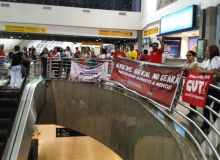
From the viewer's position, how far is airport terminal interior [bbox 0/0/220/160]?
12.4ft

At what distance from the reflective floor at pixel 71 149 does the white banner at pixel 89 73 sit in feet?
23.0

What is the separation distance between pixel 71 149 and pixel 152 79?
11693 millimetres

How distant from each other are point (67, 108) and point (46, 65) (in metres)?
1.97

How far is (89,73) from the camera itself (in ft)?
28.3

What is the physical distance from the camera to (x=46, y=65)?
934cm

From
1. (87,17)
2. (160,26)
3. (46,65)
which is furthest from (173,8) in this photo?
(46,65)

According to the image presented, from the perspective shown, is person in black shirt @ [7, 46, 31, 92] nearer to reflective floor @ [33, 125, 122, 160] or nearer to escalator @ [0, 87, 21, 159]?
escalator @ [0, 87, 21, 159]

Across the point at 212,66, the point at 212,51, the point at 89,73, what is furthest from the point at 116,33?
the point at 212,66

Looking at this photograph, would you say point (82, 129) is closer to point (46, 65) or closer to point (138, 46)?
point (46, 65)

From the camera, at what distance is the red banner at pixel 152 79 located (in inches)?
163

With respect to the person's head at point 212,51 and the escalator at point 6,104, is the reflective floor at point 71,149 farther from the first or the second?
the person's head at point 212,51

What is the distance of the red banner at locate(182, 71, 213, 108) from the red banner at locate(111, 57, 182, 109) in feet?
0.63

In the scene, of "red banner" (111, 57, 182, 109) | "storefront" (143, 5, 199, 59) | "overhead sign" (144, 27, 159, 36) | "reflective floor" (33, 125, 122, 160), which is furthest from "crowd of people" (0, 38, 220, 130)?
"overhead sign" (144, 27, 159, 36)

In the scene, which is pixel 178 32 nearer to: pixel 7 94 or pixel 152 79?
pixel 152 79
